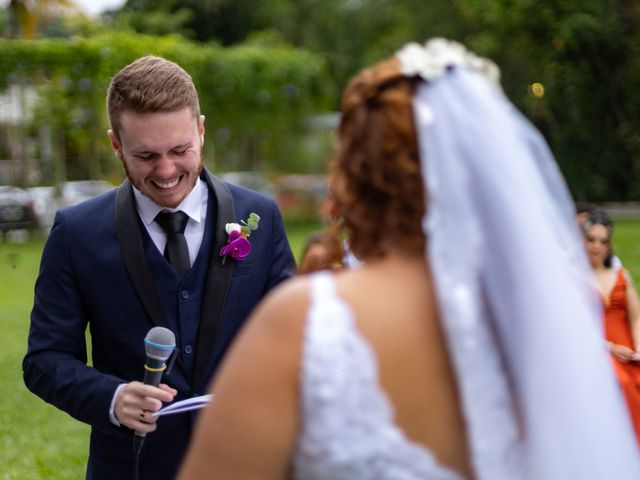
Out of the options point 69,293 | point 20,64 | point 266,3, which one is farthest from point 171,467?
point 266,3

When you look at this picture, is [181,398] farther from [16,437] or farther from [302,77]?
[302,77]

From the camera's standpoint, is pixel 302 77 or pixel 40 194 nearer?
pixel 40 194

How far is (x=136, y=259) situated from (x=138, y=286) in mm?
77

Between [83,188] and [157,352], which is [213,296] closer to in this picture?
[157,352]

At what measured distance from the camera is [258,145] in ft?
100

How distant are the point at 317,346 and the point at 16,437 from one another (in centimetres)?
721

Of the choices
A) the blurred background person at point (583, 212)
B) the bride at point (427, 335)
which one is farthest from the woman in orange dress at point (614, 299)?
the bride at point (427, 335)

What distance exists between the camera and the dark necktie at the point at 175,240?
2.88 metres

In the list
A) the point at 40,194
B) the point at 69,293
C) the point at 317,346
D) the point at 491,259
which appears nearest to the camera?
the point at 317,346

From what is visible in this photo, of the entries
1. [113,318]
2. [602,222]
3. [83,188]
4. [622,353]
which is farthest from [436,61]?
[83,188]

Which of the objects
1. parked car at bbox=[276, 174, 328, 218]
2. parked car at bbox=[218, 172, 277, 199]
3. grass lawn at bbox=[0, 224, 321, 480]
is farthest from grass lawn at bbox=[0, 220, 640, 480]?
parked car at bbox=[276, 174, 328, 218]

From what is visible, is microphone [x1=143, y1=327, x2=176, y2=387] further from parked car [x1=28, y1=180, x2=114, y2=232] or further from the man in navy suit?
parked car [x1=28, y1=180, x2=114, y2=232]

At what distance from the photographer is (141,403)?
2482mm

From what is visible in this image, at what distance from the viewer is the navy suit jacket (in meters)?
2.78
